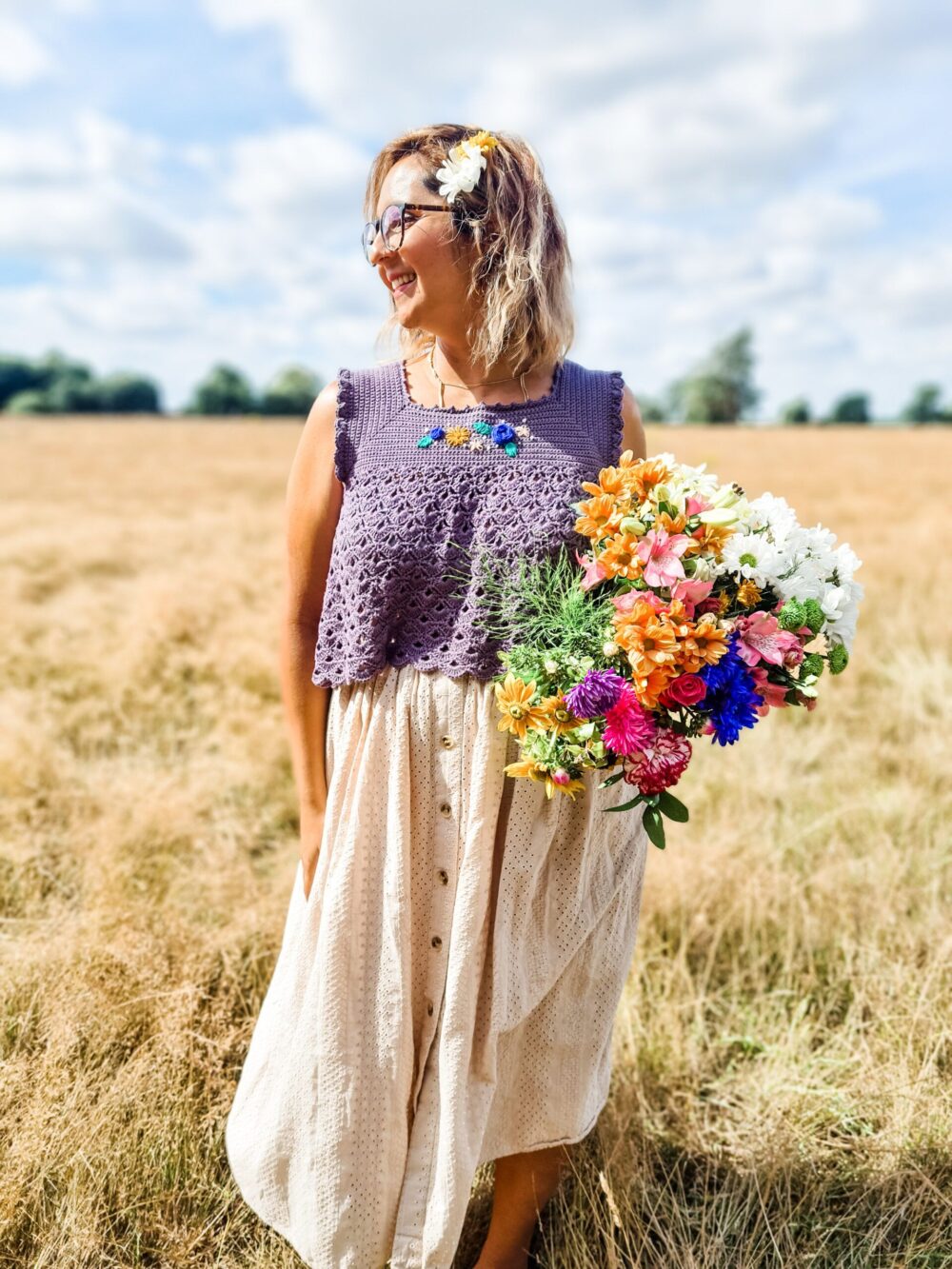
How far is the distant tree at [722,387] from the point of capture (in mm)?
85500

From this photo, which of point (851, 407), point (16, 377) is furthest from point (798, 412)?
point (16, 377)

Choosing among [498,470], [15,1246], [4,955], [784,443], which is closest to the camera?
[498,470]

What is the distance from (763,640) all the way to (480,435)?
27.6 inches

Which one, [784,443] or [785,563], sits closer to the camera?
[785,563]

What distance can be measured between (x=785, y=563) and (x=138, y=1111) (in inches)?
78.9

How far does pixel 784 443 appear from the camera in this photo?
108 ft

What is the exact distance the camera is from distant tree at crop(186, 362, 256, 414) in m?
78.1

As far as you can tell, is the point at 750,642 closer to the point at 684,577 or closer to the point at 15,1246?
the point at 684,577

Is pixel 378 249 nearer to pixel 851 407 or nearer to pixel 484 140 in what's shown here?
pixel 484 140

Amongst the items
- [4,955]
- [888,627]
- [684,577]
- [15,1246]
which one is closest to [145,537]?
[888,627]

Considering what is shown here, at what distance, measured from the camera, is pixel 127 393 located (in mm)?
80312

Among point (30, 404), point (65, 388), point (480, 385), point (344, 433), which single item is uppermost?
point (65, 388)

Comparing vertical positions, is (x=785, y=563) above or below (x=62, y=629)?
above

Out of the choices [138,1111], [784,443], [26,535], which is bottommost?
[138,1111]
